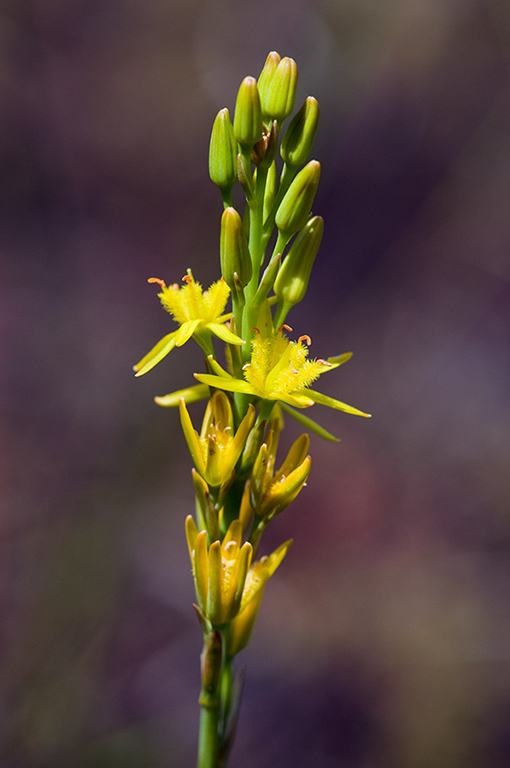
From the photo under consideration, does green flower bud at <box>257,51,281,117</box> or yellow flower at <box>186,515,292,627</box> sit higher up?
green flower bud at <box>257,51,281,117</box>

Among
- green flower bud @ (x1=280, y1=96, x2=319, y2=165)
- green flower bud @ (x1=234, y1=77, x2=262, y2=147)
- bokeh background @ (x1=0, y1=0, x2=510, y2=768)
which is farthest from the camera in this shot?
bokeh background @ (x1=0, y1=0, x2=510, y2=768)

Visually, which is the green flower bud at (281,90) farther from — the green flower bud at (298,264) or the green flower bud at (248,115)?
the green flower bud at (298,264)

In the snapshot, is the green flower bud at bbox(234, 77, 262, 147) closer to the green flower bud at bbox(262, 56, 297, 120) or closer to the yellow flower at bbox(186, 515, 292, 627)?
the green flower bud at bbox(262, 56, 297, 120)

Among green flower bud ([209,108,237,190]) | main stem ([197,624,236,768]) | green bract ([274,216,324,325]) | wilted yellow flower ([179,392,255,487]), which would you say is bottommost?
main stem ([197,624,236,768])

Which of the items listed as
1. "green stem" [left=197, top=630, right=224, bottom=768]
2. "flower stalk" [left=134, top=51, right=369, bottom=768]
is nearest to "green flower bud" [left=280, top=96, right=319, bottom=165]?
"flower stalk" [left=134, top=51, right=369, bottom=768]

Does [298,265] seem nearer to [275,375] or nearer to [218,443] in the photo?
[275,375]

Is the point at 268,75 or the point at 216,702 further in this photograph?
the point at 216,702

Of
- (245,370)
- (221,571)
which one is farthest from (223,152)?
(221,571)

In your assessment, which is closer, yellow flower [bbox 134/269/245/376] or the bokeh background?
yellow flower [bbox 134/269/245/376]

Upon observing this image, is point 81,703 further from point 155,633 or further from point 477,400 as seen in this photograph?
point 477,400
